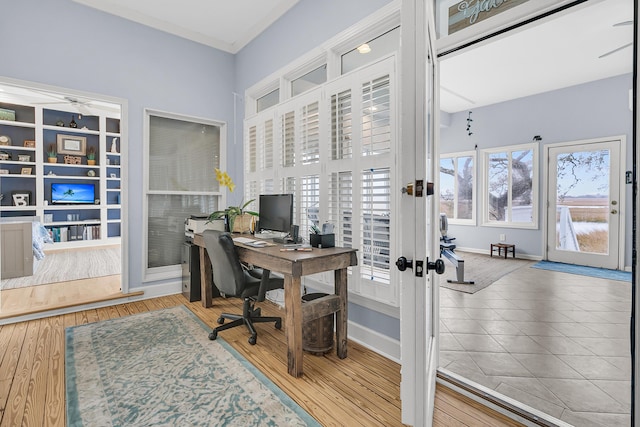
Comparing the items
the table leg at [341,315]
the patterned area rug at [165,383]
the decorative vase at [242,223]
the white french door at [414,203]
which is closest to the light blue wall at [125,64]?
the decorative vase at [242,223]

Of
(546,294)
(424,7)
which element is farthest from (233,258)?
(546,294)

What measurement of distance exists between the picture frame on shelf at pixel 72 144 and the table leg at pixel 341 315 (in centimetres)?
661

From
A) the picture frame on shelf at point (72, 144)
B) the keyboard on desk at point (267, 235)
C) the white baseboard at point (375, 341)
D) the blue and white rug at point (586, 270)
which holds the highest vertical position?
the picture frame on shelf at point (72, 144)

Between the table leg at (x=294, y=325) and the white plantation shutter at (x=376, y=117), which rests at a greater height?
the white plantation shutter at (x=376, y=117)

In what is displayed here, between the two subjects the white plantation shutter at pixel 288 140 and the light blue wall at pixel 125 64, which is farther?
the white plantation shutter at pixel 288 140

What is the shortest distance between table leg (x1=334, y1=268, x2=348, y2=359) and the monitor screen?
69cm

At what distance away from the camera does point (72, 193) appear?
6426 millimetres

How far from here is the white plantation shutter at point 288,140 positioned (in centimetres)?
323

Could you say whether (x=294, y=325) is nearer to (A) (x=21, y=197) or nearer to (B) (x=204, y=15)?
(B) (x=204, y=15)

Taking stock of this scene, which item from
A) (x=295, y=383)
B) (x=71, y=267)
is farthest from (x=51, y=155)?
(x=295, y=383)

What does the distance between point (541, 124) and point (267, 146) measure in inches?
207

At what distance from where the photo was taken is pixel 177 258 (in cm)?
406

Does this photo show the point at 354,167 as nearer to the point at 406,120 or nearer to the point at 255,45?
the point at 406,120

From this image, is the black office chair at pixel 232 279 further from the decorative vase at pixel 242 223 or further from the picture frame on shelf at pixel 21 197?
the picture frame on shelf at pixel 21 197
